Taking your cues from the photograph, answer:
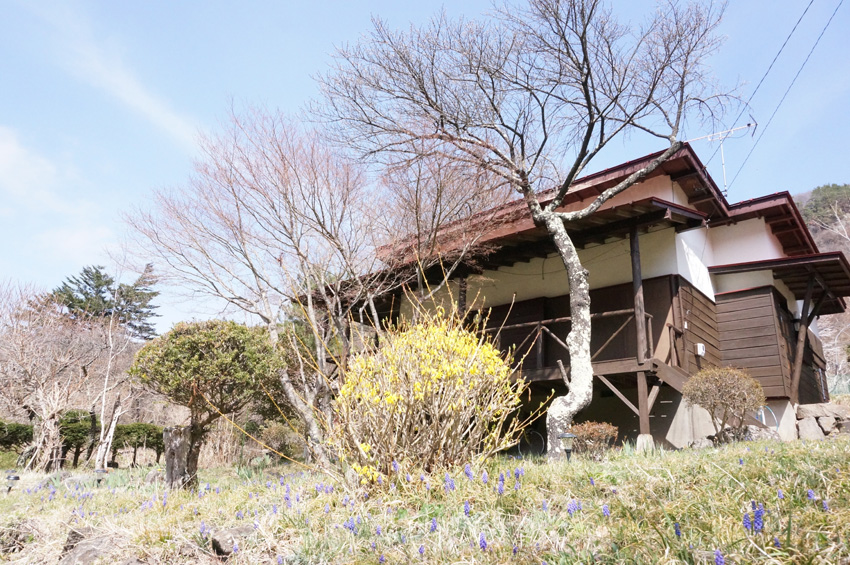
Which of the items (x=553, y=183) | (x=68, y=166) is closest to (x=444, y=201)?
(x=553, y=183)

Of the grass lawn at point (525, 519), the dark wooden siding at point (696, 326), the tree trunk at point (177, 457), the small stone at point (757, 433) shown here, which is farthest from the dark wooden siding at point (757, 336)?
the tree trunk at point (177, 457)

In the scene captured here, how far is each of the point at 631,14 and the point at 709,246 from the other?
631 cm

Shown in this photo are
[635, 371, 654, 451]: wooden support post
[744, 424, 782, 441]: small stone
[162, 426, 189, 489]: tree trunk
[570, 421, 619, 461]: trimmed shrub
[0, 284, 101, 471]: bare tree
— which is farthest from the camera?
[0, 284, 101, 471]: bare tree

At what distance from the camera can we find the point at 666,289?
10.5 m

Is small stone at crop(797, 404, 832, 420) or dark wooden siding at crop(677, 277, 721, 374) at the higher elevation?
dark wooden siding at crop(677, 277, 721, 374)

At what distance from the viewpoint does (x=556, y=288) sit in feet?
39.3

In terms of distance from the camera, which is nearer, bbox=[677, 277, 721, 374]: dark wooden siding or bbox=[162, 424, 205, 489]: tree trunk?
bbox=[162, 424, 205, 489]: tree trunk

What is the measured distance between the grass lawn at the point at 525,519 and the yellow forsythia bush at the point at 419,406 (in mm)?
190

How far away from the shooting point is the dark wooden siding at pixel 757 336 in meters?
10.9

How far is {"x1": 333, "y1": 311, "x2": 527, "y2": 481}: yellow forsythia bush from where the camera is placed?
4281 mm

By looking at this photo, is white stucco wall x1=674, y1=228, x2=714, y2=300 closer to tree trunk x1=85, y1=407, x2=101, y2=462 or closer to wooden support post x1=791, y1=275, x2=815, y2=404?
wooden support post x1=791, y1=275, x2=815, y2=404

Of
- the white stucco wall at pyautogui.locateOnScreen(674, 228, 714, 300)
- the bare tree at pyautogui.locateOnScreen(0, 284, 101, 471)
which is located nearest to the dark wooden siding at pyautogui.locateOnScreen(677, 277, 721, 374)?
the white stucco wall at pyautogui.locateOnScreen(674, 228, 714, 300)

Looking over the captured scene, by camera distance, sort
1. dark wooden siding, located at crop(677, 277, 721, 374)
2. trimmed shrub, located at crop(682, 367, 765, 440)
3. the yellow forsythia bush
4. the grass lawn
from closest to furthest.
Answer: the grass lawn → the yellow forsythia bush → trimmed shrub, located at crop(682, 367, 765, 440) → dark wooden siding, located at crop(677, 277, 721, 374)

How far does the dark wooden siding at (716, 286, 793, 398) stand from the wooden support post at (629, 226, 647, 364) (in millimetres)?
3500
